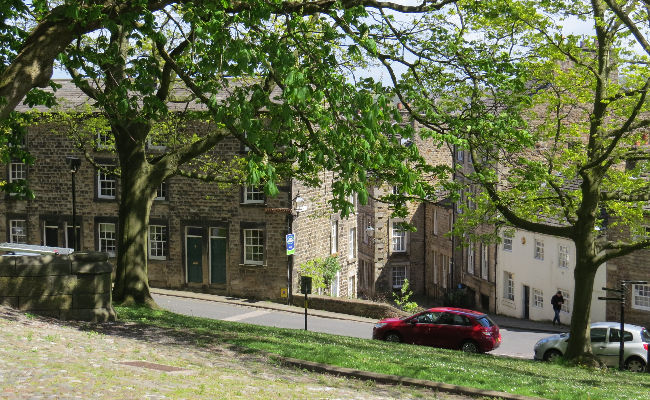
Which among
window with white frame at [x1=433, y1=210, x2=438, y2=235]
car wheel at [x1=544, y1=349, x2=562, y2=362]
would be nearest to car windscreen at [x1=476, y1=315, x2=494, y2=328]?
car wheel at [x1=544, y1=349, x2=562, y2=362]

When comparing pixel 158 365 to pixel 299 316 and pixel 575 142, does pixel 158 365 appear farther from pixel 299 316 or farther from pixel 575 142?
pixel 299 316

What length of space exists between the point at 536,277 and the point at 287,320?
14.4 meters

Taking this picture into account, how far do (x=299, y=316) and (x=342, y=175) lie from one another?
21199 mm

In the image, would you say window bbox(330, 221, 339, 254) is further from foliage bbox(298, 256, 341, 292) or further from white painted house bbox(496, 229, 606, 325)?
white painted house bbox(496, 229, 606, 325)

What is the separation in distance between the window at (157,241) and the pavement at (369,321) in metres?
1.74

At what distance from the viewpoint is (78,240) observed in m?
36.9

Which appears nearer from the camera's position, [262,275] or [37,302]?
[37,302]

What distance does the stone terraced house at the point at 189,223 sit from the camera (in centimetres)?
3378

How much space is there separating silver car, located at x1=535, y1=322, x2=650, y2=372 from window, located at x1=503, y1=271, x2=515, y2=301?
16.0 metres

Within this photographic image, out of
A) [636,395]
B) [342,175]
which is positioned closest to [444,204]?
[636,395]

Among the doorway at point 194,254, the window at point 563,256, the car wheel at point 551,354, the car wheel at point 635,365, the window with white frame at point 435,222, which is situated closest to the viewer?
the car wheel at point 635,365

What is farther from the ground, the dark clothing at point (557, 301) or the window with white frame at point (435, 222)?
the window with white frame at point (435, 222)

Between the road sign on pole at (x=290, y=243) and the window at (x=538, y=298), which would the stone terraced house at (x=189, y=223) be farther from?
the window at (x=538, y=298)

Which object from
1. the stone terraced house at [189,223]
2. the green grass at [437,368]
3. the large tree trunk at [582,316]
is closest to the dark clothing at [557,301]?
the stone terraced house at [189,223]
